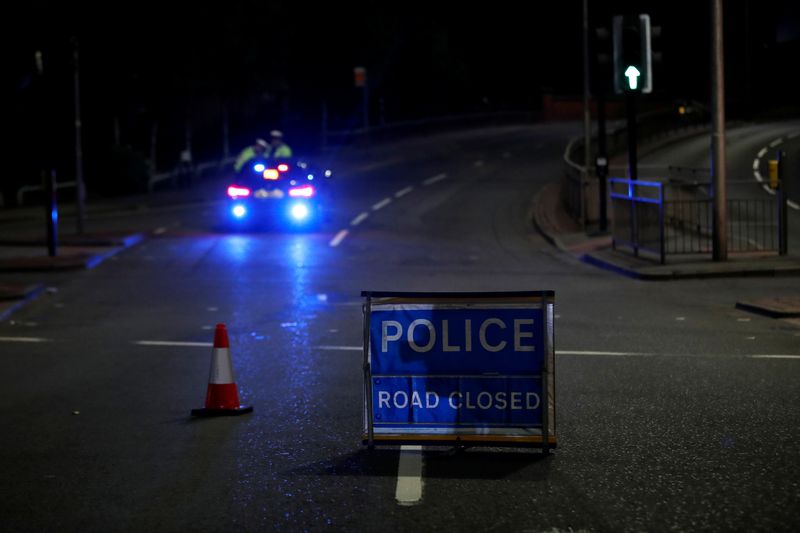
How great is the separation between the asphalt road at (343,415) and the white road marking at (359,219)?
27.9ft

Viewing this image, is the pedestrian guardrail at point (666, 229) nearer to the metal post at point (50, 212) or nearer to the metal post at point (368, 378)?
the metal post at point (50, 212)

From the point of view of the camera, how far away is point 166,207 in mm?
36719

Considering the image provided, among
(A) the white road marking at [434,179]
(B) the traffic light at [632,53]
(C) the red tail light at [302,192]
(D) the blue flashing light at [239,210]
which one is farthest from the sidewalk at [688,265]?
(A) the white road marking at [434,179]

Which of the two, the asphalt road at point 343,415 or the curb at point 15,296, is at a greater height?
the curb at point 15,296

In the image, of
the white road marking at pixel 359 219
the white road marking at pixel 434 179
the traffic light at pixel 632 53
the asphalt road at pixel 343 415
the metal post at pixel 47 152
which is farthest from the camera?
the white road marking at pixel 434 179

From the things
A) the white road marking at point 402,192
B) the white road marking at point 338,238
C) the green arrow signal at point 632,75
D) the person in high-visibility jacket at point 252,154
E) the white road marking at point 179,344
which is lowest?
the white road marking at point 179,344

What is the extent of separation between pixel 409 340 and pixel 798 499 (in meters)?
2.54

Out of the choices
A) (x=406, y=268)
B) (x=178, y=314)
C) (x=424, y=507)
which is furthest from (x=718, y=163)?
(x=424, y=507)

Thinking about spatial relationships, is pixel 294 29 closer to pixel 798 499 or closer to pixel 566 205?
pixel 566 205

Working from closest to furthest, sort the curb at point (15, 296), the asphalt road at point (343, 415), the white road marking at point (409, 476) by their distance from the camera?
the asphalt road at point (343, 415) < the white road marking at point (409, 476) < the curb at point (15, 296)

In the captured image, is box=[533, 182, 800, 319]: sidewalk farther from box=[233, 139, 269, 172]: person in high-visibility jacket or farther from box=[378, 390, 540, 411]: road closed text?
box=[233, 139, 269, 172]: person in high-visibility jacket

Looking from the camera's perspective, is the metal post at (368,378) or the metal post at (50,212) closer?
the metal post at (368,378)

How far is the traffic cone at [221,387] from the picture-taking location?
9266 mm

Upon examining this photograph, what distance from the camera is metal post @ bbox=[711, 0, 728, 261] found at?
19953mm
